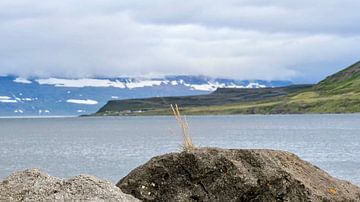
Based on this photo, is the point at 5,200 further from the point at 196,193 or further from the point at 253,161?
the point at 253,161

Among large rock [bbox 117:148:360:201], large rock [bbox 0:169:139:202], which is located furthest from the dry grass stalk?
large rock [bbox 0:169:139:202]

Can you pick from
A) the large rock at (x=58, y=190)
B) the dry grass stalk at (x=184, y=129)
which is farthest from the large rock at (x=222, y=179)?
the large rock at (x=58, y=190)

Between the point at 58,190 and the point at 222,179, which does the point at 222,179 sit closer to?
the point at 222,179

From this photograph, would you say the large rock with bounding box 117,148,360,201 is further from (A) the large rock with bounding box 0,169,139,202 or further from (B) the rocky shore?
(A) the large rock with bounding box 0,169,139,202

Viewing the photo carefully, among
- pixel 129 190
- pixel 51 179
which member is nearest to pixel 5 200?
pixel 51 179

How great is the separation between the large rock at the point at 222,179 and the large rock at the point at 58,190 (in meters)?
3.58

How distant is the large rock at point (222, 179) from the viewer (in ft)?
47.3

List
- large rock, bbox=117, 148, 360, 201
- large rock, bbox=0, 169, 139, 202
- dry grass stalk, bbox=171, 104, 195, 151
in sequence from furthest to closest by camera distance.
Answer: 1. dry grass stalk, bbox=171, 104, 195, 151
2. large rock, bbox=117, 148, 360, 201
3. large rock, bbox=0, 169, 139, 202

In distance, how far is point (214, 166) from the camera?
1459cm

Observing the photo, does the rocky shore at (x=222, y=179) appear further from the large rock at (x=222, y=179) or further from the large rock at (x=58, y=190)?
the large rock at (x=58, y=190)

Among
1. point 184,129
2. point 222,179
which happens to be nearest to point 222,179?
point 222,179

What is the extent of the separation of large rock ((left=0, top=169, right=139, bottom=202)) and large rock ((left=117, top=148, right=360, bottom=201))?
3.58 metres

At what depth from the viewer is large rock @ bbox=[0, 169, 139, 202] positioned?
10516mm

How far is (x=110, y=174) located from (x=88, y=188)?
5874cm
